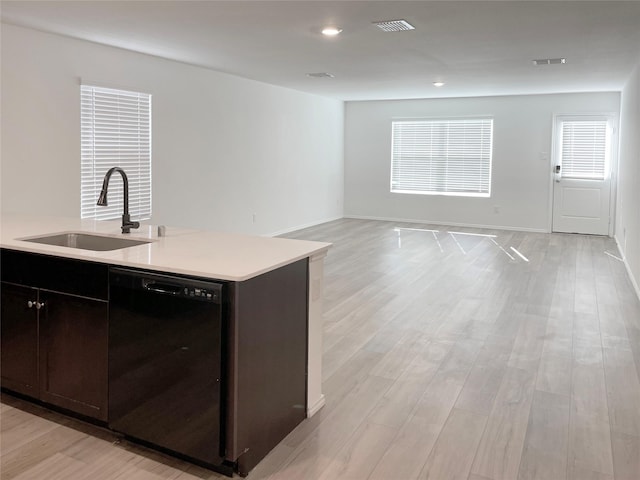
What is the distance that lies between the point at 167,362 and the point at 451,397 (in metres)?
1.60

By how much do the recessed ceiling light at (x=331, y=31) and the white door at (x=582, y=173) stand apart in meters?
5.89

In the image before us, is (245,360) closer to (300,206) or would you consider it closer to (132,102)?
(132,102)

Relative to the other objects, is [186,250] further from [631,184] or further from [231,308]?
[631,184]

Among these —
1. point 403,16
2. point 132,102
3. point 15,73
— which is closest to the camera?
point 403,16

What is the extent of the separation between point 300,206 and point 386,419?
6773mm

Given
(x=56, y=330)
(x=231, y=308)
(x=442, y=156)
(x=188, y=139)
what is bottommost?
(x=56, y=330)

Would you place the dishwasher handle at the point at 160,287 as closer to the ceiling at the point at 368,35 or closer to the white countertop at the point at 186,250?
the white countertop at the point at 186,250

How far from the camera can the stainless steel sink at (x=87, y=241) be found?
302 cm

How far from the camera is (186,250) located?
2.61 metres

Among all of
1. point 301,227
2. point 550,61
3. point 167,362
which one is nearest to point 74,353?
point 167,362

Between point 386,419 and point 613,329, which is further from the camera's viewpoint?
point 613,329

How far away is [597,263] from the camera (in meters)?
6.84

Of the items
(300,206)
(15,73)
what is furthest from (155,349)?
(300,206)

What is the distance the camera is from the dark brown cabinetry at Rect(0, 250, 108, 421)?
2518 mm
